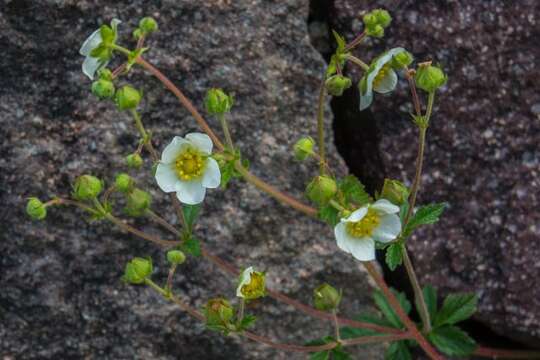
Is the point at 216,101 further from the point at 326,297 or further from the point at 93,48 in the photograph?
the point at 326,297

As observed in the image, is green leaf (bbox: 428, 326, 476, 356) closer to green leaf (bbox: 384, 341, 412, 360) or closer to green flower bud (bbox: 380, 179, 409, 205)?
green leaf (bbox: 384, 341, 412, 360)

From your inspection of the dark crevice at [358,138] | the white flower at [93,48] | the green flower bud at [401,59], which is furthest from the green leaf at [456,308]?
the white flower at [93,48]

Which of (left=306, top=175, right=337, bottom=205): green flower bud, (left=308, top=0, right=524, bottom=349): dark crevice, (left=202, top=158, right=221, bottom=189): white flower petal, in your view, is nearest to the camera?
(left=306, top=175, right=337, bottom=205): green flower bud

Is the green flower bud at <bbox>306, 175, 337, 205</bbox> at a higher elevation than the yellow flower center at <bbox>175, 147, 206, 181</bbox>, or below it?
higher

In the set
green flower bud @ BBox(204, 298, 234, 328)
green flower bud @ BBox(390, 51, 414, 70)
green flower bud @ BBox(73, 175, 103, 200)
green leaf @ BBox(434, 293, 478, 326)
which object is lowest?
green leaf @ BBox(434, 293, 478, 326)

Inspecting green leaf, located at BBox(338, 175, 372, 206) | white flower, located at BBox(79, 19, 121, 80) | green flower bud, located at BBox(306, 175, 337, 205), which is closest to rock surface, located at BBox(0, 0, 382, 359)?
white flower, located at BBox(79, 19, 121, 80)

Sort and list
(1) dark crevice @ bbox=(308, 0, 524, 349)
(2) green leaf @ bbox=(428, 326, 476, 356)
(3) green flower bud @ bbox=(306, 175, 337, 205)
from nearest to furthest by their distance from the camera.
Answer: (3) green flower bud @ bbox=(306, 175, 337, 205), (2) green leaf @ bbox=(428, 326, 476, 356), (1) dark crevice @ bbox=(308, 0, 524, 349)
